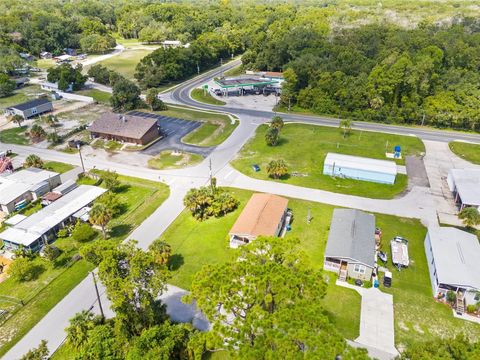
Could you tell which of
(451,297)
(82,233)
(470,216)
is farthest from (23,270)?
(470,216)

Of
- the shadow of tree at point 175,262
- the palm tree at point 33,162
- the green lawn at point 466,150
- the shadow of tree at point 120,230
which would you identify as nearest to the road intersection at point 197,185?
the shadow of tree at point 120,230

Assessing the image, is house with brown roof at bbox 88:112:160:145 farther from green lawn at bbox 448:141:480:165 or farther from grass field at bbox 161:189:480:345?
green lawn at bbox 448:141:480:165

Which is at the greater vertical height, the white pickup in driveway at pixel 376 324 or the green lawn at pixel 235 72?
the green lawn at pixel 235 72

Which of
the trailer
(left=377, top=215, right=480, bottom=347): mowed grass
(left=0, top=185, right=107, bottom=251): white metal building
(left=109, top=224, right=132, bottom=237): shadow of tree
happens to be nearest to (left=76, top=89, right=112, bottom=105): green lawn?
(left=0, top=185, right=107, bottom=251): white metal building

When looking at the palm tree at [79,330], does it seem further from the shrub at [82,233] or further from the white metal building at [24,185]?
the white metal building at [24,185]

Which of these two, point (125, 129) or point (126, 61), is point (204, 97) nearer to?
point (125, 129)

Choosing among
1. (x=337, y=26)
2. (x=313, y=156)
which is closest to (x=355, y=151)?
(x=313, y=156)
